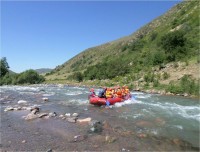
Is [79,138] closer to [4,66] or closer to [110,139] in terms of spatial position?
[110,139]

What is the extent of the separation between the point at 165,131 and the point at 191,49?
119ft

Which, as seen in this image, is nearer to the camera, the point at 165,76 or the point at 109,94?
the point at 109,94

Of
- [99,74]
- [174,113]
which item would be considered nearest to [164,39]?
[99,74]

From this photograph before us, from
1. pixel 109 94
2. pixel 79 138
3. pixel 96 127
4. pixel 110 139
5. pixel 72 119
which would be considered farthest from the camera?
pixel 109 94

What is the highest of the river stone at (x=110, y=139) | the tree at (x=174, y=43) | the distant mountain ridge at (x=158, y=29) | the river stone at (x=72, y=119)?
the distant mountain ridge at (x=158, y=29)

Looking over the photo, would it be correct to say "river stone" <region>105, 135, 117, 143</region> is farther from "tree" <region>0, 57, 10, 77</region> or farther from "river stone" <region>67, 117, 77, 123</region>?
"tree" <region>0, 57, 10, 77</region>

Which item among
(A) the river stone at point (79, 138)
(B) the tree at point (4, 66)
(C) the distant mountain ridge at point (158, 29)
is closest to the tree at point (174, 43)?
(C) the distant mountain ridge at point (158, 29)

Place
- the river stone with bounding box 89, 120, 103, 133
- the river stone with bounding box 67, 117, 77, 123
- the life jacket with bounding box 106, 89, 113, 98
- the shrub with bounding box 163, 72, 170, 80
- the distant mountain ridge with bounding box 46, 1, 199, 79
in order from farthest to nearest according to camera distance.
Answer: the distant mountain ridge with bounding box 46, 1, 199, 79 < the shrub with bounding box 163, 72, 170, 80 < the life jacket with bounding box 106, 89, 113, 98 < the river stone with bounding box 67, 117, 77, 123 < the river stone with bounding box 89, 120, 103, 133

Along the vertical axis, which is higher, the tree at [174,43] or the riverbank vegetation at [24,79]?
the tree at [174,43]

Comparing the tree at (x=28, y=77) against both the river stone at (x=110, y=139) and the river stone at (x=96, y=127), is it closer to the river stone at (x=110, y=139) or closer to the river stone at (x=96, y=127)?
the river stone at (x=96, y=127)

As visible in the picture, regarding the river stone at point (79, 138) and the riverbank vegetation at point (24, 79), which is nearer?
the river stone at point (79, 138)

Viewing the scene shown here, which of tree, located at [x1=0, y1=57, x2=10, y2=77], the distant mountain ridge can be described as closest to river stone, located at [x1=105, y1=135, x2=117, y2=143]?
the distant mountain ridge

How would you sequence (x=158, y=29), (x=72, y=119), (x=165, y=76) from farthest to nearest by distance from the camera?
(x=158, y=29), (x=165, y=76), (x=72, y=119)

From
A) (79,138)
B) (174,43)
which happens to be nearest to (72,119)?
(79,138)
